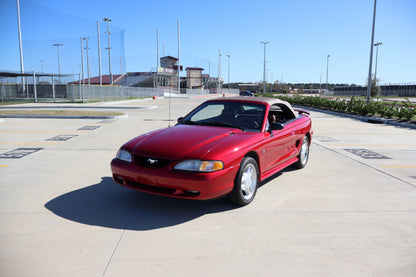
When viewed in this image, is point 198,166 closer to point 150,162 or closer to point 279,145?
point 150,162

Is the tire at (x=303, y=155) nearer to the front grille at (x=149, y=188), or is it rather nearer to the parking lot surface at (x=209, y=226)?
the parking lot surface at (x=209, y=226)

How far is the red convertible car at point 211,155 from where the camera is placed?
13.5 feet

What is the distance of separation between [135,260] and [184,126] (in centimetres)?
262

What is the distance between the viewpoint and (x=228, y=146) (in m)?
4.42

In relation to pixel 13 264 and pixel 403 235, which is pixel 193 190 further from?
pixel 403 235

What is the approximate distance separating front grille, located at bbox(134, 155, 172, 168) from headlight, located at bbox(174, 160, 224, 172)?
0.18 metres

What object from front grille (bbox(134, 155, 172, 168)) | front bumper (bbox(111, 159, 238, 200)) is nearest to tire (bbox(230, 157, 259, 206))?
front bumper (bbox(111, 159, 238, 200))

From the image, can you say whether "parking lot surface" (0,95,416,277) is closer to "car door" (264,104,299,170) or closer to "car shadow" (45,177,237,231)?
"car shadow" (45,177,237,231)

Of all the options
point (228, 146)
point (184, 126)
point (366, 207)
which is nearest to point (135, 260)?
point (228, 146)

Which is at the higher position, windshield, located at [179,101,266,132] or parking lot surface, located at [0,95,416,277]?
windshield, located at [179,101,266,132]

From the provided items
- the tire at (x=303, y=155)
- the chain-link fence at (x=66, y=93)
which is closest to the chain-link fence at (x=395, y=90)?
the chain-link fence at (x=66, y=93)

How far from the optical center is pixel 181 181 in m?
4.07

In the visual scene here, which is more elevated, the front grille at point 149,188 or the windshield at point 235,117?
the windshield at point 235,117

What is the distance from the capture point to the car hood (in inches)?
167
